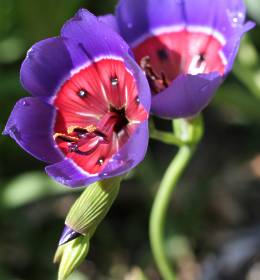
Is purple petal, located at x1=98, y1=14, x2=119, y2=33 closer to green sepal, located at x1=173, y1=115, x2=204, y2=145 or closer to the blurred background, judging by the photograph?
green sepal, located at x1=173, y1=115, x2=204, y2=145

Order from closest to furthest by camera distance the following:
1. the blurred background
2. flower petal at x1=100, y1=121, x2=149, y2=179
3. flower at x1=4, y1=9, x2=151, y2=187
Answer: flower petal at x1=100, y1=121, x2=149, y2=179, flower at x1=4, y1=9, x2=151, y2=187, the blurred background

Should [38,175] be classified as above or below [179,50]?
below

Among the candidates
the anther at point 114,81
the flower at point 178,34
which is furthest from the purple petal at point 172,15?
the anther at point 114,81

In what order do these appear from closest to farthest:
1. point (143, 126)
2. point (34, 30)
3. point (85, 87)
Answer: point (143, 126) → point (85, 87) → point (34, 30)

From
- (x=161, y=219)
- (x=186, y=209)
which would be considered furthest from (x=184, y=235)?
(x=161, y=219)

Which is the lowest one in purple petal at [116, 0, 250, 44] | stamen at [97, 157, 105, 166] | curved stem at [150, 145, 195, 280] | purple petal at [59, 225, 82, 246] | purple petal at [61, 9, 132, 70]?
curved stem at [150, 145, 195, 280]

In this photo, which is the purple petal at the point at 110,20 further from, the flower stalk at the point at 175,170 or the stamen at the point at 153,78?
the flower stalk at the point at 175,170

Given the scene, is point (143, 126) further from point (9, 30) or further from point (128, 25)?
point (9, 30)

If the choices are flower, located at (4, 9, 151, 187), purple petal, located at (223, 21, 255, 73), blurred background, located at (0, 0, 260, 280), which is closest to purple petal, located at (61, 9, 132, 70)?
flower, located at (4, 9, 151, 187)
